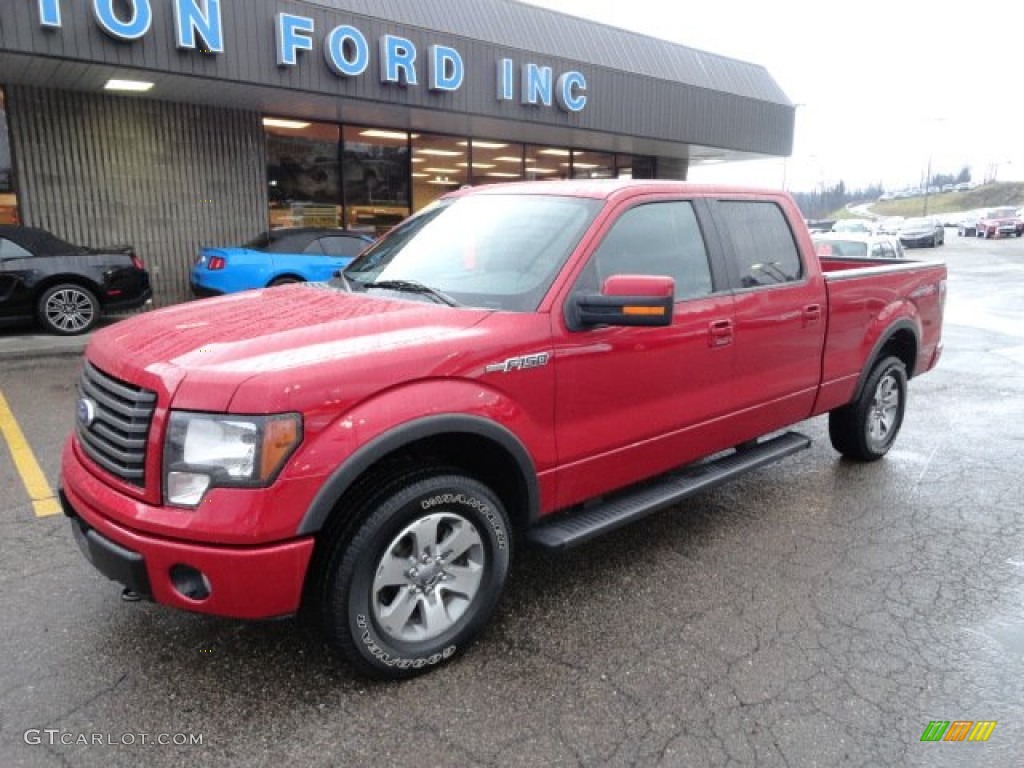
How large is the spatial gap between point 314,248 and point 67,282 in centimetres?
342

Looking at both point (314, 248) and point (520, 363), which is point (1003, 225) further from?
point (520, 363)

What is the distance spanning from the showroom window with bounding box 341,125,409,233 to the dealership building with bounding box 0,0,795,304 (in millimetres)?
31

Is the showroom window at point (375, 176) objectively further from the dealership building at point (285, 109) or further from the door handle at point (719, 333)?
the door handle at point (719, 333)

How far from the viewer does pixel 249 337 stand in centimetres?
271

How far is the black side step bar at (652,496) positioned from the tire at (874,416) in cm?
89

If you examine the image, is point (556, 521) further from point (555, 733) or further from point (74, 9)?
point (74, 9)

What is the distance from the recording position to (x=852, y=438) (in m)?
5.25

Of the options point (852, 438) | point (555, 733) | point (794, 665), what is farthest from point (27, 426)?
point (852, 438)

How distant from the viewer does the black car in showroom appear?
955 centimetres

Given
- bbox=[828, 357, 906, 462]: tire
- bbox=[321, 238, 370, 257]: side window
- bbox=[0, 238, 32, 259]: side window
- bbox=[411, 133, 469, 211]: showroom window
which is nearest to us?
bbox=[828, 357, 906, 462]: tire

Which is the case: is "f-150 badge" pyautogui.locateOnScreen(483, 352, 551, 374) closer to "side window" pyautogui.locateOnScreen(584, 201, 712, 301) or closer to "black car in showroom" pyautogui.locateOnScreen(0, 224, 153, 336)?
"side window" pyautogui.locateOnScreen(584, 201, 712, 301)

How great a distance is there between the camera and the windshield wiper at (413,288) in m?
3.21

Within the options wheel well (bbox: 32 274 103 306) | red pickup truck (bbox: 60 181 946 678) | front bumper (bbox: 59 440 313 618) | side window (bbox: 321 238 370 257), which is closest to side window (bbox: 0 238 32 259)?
wheel well (bbox: 32 274 103 306)

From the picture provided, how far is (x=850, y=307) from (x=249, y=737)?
4.14 metres
